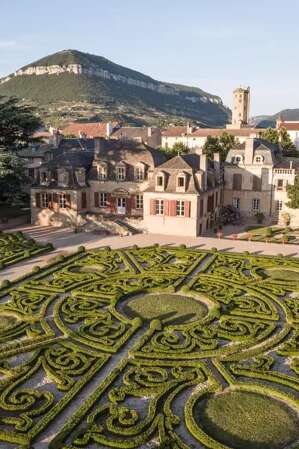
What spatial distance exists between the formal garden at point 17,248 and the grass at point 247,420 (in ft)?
78.6

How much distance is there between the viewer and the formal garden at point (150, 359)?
1595cm

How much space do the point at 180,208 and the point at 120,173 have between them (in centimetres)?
993

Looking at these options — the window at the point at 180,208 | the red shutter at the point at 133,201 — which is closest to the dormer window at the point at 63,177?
the red shutter at the point at 133,201

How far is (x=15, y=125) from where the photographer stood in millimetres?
52250

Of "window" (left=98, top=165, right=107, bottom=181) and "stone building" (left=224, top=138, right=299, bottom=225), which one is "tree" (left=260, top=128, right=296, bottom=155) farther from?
"window" (left=98, top=165, right=107, bottom=181)

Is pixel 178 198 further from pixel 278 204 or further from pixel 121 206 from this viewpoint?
pixel 278 204

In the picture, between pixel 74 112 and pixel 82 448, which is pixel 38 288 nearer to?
pixel 82 448

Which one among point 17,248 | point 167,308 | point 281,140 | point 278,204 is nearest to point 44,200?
point 17,248

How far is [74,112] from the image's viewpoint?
19650 centimetres

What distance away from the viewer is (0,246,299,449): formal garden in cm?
1595

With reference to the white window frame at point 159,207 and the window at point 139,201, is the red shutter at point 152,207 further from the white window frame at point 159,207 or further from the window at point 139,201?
the window at point 139,201

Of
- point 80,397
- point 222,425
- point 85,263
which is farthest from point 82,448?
point 85,263

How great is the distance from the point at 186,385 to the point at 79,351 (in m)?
5.89

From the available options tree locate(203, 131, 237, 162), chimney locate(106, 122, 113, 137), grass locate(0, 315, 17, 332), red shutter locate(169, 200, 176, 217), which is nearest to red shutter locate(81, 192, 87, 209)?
red shutter locate(169, 200, 176, 217)
